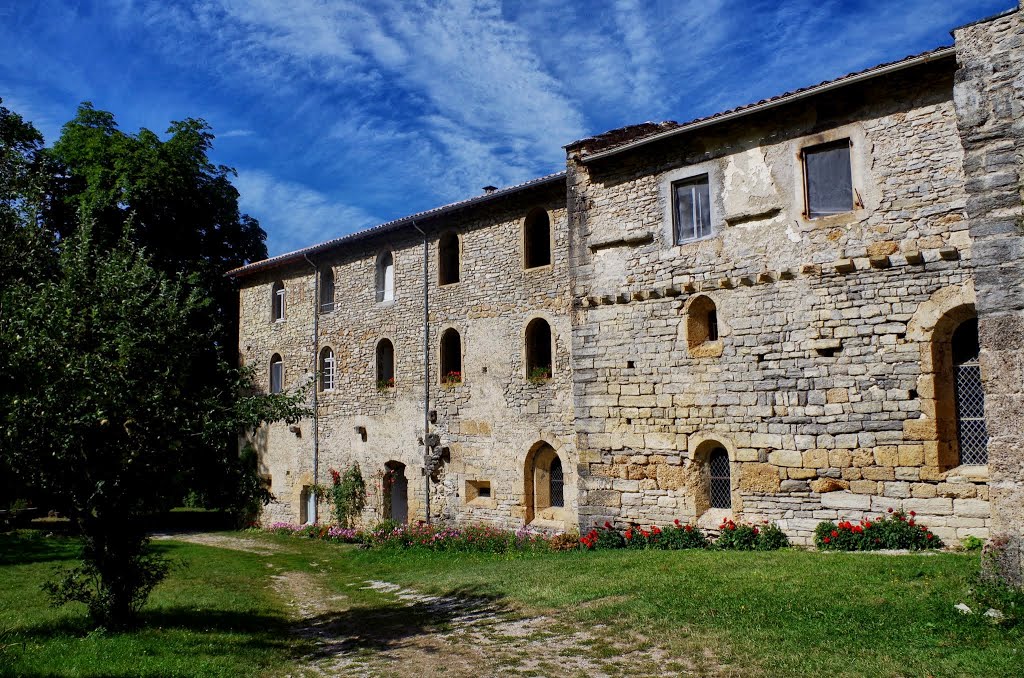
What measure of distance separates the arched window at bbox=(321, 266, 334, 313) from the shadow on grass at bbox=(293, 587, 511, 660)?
12002mm

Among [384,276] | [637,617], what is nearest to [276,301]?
[384,276]

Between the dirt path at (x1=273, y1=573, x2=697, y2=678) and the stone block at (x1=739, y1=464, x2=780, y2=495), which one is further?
the stone block at (x1=739, y1=464, x2=780, y2=495)

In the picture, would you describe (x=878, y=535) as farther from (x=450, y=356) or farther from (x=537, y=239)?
(x=450, y=356)

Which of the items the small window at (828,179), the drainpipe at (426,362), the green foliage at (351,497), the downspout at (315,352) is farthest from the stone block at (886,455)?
the downspout at (315,352)

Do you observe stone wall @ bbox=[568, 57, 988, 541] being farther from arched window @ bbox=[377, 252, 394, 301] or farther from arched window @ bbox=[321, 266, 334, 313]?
arched window @ bbox=[321, 266, 334, 313]

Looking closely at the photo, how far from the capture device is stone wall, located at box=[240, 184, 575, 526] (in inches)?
616

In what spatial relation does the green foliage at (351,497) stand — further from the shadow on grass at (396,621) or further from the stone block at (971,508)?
the stone block at (971,508)

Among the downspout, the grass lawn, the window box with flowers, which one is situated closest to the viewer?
the grass lawn

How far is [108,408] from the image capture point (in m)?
8.19

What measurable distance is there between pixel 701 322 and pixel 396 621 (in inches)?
254

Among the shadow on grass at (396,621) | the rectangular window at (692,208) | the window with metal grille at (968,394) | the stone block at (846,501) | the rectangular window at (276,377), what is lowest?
the shadow on grass at (396,621)

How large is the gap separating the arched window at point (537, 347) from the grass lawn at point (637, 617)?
418 cm

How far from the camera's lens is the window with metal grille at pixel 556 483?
51.0 feet

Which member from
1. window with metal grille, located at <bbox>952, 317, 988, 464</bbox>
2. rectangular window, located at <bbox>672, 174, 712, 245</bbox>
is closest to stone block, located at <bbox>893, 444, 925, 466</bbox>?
window with metal grille, located at <bbox>952, 317, 988, 464</bbox>
